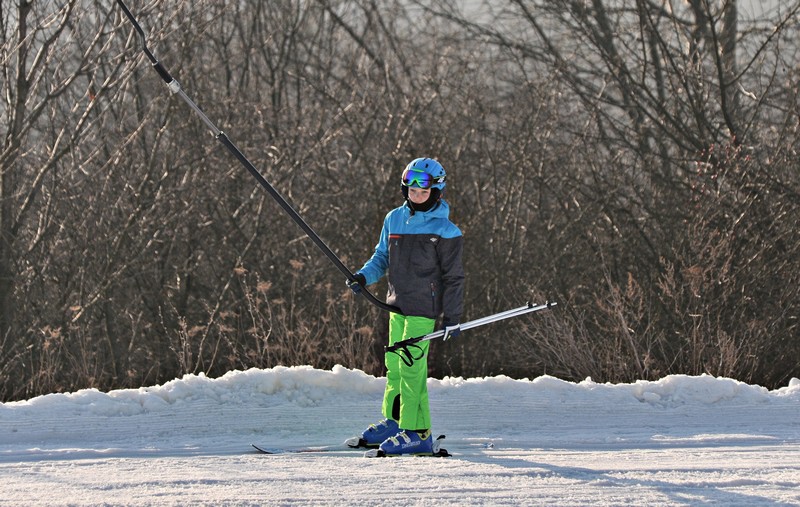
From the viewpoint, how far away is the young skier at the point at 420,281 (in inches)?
235

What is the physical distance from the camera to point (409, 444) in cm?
596

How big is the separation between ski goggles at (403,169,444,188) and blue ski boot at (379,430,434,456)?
133cm

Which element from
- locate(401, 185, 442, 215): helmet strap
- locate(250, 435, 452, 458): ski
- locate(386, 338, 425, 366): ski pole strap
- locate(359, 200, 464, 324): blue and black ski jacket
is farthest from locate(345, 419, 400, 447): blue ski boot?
locate(401, 185, 442, 215): helmet strap

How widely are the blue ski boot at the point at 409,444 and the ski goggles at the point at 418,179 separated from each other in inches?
52.2

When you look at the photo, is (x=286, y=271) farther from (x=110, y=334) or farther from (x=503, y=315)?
(x=503, y=315)

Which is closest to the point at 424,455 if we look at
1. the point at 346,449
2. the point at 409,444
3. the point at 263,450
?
the point at 409,444

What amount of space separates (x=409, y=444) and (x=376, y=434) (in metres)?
0.35

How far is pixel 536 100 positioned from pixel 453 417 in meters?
9.23

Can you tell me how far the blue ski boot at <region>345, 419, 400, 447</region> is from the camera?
6258 millimetres

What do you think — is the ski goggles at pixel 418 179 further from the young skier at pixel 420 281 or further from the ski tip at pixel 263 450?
the ski tip at pixel 263 450

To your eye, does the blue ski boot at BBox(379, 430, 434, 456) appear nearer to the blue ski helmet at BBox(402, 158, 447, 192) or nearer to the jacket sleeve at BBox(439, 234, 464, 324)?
the jacket sleeve at BBox(439, 234, 464, 324)

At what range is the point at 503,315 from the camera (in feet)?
19.7

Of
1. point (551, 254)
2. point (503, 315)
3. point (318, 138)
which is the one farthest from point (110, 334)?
point (503, 315)

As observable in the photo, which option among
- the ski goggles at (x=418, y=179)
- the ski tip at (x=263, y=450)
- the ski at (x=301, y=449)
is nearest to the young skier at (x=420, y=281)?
the ski goggles at (x=418, y=179)
